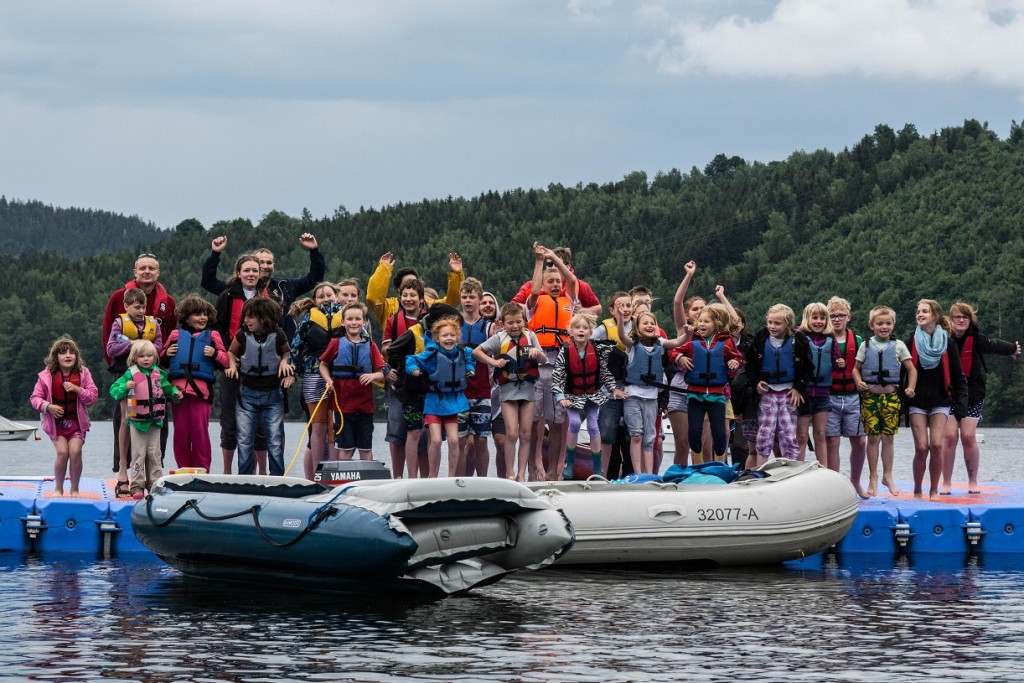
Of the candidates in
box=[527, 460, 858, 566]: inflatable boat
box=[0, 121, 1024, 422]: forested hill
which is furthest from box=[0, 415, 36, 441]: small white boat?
box=[527, 460, 858, 566]: inflatable boat

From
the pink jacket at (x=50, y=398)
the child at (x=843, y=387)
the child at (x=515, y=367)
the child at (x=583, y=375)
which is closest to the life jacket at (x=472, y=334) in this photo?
the child at (x=515, y=367)

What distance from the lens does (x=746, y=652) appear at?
9.18 meters

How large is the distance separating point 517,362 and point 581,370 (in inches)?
25.6

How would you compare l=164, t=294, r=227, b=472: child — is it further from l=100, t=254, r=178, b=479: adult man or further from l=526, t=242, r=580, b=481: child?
l=526, t=242, r=580, b=481: child

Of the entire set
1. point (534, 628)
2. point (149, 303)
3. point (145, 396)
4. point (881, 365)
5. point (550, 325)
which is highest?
point (149, 303)

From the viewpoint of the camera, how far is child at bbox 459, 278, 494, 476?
1423 centimetres

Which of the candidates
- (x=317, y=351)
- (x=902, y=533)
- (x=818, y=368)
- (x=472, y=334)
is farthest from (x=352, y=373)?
(x=902, y=533)

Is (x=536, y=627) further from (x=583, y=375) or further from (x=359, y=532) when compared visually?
(x=583, y=375)

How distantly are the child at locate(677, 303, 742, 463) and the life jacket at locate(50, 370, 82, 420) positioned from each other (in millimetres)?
5536

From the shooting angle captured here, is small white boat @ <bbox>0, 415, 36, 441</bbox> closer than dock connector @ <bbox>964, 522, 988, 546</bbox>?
No

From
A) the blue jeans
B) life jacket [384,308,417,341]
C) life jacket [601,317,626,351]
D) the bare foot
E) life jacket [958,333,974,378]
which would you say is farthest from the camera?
the bare foot

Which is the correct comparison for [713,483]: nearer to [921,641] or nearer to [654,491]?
[654,491]

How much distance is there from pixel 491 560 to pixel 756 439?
14.9 feet

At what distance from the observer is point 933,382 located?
14.4 metres
